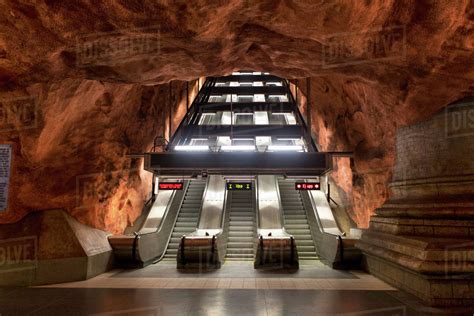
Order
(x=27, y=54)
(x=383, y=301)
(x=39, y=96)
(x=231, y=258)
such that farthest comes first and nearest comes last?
1. (x=231, y=258)
2. (x=39, y=96)
3. (x=383, y=301)
4. (x=27, y=54)

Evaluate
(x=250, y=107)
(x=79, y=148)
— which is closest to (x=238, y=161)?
(x=79, y=148)

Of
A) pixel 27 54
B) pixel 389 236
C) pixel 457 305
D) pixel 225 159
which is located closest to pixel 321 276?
pixel 389 236

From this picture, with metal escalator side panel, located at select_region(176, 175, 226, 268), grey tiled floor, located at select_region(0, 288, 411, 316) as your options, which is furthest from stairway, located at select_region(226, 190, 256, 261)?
grey tiled floor, located at select_region(0, 288, 411, 316)

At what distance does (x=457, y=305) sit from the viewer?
502cm

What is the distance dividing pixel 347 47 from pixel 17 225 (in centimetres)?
727

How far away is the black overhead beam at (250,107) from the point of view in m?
20.3

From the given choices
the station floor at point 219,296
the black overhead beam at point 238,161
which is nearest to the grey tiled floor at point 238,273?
the station floor at point 219,296

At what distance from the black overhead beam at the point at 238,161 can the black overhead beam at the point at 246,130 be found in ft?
25.0

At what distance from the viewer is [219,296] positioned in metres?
5.87

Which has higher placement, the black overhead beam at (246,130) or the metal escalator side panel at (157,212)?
the black overhead beam at (246,130)

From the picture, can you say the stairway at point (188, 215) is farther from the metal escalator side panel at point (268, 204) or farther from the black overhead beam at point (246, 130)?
the black overhead beam at point (246, 130)

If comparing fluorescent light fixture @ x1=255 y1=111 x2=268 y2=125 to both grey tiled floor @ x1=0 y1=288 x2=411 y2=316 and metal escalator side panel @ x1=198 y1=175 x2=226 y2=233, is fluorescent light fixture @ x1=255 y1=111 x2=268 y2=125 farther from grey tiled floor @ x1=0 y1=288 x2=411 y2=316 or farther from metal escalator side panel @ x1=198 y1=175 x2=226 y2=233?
grey tiled floor @ x1=0 y1=288 x2=411 y2=316

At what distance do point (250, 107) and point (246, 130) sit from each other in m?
3.61

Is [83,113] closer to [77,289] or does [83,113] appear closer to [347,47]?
[77,289]
